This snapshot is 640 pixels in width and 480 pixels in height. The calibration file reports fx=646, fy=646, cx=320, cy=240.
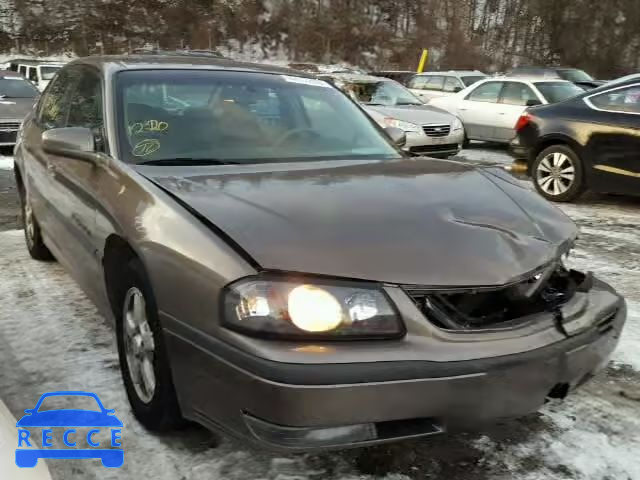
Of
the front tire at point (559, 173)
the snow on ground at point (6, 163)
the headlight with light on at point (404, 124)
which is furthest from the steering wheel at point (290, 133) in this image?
the snow on ground at point (6, 163)

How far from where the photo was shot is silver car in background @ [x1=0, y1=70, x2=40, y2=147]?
11.0m

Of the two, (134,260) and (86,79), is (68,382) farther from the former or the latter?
(86,79)

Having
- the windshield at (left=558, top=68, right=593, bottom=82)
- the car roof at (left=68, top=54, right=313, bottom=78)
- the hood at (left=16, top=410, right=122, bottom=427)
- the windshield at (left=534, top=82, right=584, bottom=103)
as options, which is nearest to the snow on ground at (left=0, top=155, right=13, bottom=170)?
the car roof at (left=68, top=54, right=313, bottom=78)

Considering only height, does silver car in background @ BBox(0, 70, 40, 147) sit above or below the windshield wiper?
below

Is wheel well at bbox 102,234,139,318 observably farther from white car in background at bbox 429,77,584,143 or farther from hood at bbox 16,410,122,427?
white car in background at bbox 429,77,584,143

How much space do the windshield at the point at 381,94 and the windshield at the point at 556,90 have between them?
2341 mm

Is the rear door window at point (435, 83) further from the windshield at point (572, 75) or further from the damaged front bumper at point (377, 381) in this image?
the damaged front bumper at point (377, 381)

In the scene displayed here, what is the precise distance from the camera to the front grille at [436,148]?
10023mm

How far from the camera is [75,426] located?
107 inches

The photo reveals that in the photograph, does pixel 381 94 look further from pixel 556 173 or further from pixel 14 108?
pixel 14 108

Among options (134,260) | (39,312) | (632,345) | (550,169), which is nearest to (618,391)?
(632,345)

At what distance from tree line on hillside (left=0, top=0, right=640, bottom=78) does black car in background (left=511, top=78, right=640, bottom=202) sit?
3316 cm

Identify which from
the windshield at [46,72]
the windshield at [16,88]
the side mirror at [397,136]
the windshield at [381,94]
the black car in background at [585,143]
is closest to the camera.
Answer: the side mirror at [397,136]

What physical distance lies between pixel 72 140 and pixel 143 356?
121 centimetres
